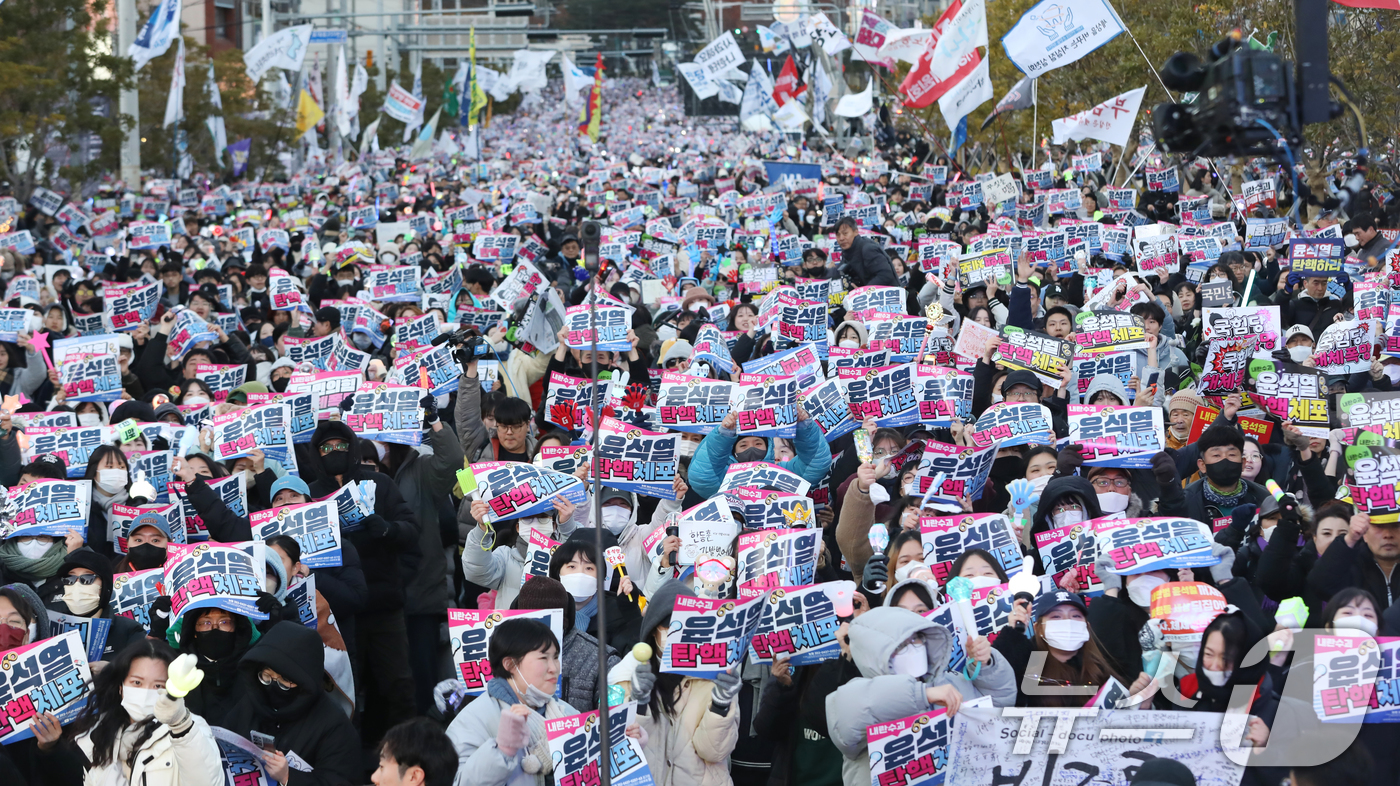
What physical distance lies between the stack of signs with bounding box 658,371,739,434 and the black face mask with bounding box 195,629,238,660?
3074 mm

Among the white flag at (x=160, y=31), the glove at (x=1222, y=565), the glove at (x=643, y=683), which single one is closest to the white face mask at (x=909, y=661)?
the glove at (x=643, y=683)

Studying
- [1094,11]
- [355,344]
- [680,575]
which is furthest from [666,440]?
[1094,11]

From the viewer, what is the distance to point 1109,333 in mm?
9781

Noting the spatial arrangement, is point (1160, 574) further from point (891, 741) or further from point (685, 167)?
point (685, 167)

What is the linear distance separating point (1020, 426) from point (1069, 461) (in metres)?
0.65

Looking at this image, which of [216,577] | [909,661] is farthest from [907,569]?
[216,577]

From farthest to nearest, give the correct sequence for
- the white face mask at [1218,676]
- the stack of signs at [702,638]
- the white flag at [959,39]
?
the white flag at [959,39]
the stack of signs at [702,638]
the white face mask at [1218,676]

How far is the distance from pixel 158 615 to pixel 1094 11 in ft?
45.8

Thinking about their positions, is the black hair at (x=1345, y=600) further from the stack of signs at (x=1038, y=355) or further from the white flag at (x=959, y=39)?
the white flag at (x=959, y=39)

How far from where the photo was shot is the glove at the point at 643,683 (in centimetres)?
518

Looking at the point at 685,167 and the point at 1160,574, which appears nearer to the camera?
the point at 1160,574

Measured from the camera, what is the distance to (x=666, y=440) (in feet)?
24.7

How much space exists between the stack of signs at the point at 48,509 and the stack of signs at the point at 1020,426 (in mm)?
4514

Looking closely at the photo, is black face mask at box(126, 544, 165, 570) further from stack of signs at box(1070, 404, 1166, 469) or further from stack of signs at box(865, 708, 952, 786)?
stack of signs at box(1070, 404, 1166, 469)
